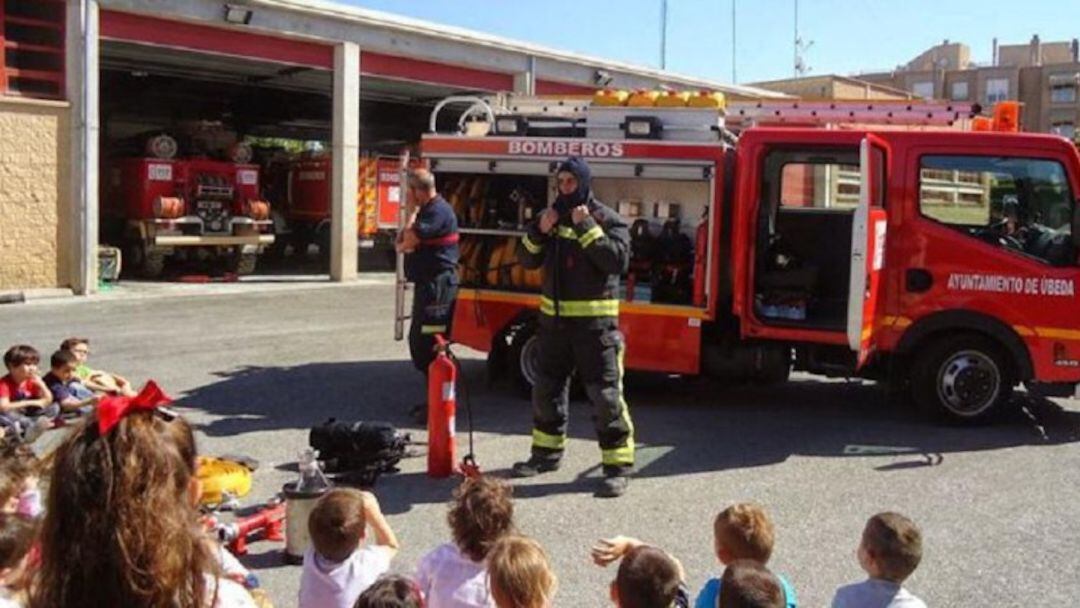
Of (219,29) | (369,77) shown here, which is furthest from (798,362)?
(369,77)

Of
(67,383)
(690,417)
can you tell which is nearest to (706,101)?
(690,417)

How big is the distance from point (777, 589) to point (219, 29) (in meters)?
18.0

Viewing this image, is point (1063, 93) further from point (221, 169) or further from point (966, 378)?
point (966, 378)

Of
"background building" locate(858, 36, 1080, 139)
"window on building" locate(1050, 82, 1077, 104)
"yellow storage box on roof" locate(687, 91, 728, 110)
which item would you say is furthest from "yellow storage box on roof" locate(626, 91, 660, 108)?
"window on building" locate(1050, 82, 1077, 104)

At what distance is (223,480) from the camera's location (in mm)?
6148

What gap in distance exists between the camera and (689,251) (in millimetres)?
9070

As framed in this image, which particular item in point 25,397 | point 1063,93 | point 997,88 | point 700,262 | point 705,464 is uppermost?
point 997,88

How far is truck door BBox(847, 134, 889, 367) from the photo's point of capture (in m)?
7.43

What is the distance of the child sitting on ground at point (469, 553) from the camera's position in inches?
144

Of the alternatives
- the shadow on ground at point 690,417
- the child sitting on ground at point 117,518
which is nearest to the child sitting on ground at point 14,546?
the child sitting on ground at point 117,518

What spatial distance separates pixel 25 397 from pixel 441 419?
2884 millimetres

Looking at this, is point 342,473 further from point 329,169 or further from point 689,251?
point 329,169

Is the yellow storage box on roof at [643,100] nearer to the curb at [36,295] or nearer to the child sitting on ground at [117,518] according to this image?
the child sitting on ground at [117,518]

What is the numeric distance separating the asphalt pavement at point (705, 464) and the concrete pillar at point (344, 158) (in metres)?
8.67
